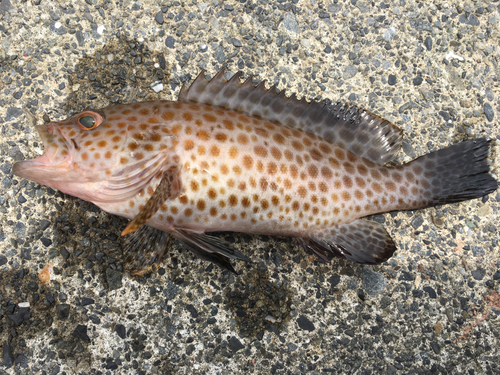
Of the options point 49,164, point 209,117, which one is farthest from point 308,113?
point 49,164

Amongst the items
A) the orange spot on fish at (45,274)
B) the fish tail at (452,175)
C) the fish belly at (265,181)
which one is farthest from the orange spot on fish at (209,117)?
the orange spot on fish at (45,274)

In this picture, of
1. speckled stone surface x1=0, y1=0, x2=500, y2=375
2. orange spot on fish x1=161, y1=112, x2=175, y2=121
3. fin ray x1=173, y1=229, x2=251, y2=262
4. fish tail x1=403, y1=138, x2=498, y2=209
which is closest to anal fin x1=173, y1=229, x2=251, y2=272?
fin ray x1=173, y1=229, x2=251, y2=262

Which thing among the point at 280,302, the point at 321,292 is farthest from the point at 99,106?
the point at 321,292

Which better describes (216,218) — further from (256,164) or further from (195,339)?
(195,339)

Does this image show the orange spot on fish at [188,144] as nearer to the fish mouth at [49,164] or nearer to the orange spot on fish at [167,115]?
the orange spot on fish at [167,115]

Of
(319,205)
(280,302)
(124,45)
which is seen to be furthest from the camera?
(124,45)

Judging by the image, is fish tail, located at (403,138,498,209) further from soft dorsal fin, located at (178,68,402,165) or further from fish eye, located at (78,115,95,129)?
fish eye, located at (78,115,95,129)
